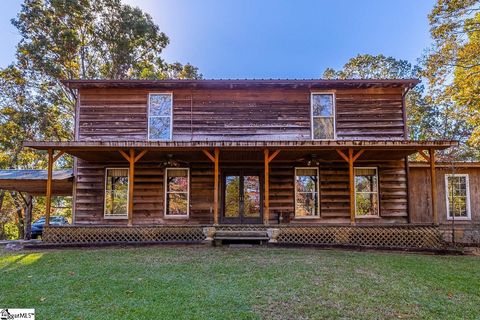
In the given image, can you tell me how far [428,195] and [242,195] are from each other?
23.0 feet

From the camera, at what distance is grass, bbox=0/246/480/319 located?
475 centimetres

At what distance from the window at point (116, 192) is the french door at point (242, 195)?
3.64 m

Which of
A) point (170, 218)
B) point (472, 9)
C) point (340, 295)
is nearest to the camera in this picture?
point (340, 295)

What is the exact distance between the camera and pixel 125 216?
41.8ft

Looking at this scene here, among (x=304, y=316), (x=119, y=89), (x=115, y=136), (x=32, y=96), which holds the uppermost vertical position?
(x=32, y=96)

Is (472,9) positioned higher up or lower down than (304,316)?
higher up

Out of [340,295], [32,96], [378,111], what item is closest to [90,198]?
[340,295]

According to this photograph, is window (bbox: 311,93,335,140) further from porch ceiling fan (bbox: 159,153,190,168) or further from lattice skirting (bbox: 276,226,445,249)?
porch ceiling fan (bbox: 159,153,190,168)

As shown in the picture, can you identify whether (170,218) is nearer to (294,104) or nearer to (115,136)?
(115,136)

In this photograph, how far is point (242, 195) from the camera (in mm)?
13000

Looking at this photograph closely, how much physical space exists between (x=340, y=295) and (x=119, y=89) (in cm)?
1083

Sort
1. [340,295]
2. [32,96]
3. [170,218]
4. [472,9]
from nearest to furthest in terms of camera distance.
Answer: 1. [340,295]
2. [170,218]
3. [472,9]
4. [32,96]

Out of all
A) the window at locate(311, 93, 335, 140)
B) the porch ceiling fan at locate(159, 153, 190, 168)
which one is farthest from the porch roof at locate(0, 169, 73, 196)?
the window at locate(311, 93, 335, 140)

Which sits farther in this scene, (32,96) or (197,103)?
(32,96)
